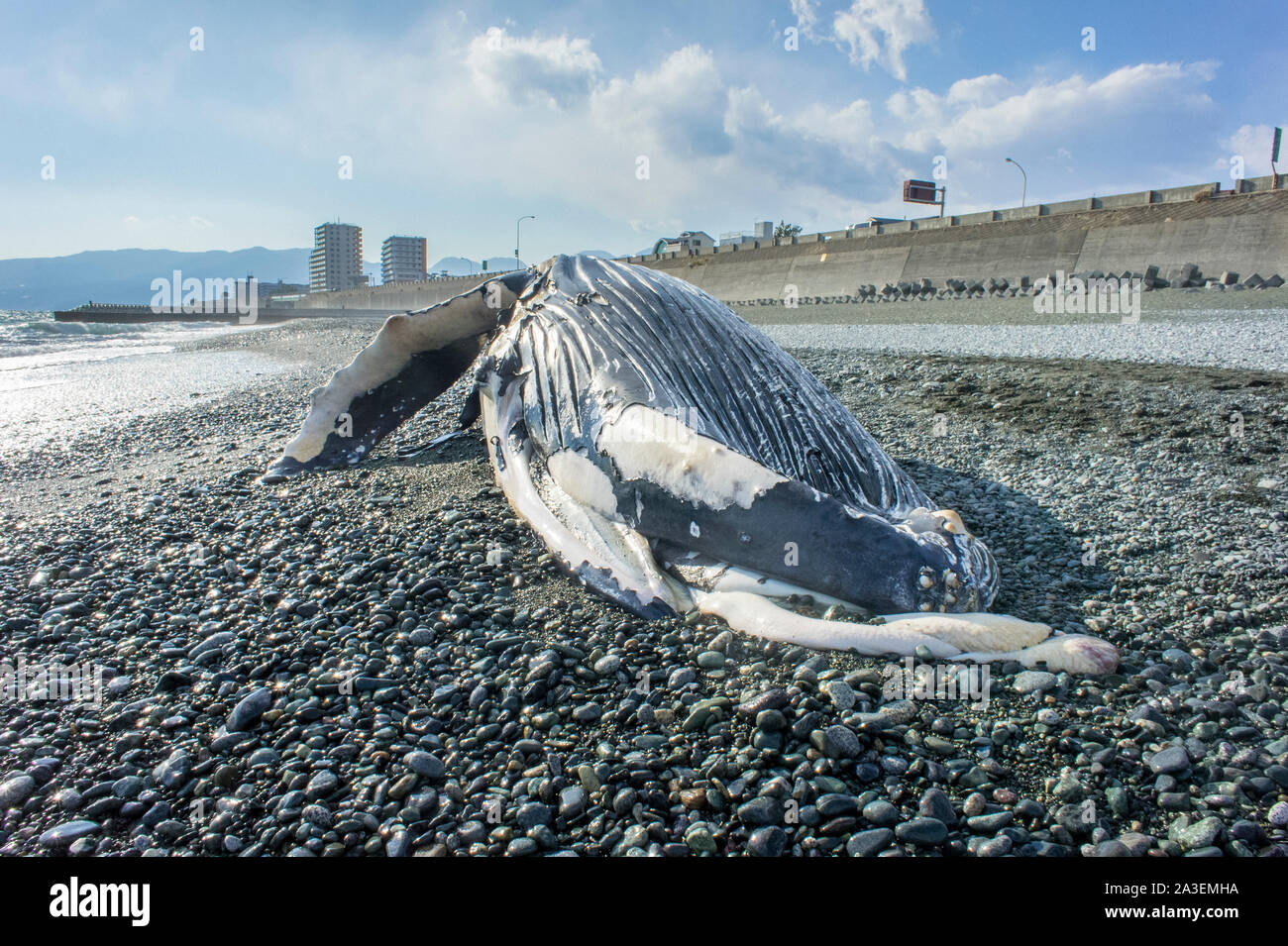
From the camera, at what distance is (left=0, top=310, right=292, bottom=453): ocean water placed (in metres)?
10.8

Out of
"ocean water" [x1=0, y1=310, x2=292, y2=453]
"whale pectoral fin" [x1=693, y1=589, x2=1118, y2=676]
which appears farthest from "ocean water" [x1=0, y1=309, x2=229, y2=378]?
"whale pectoral fin" [x1=693, y1=589, x2=1118, y2=676]

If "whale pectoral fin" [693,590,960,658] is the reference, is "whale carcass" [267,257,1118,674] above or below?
above

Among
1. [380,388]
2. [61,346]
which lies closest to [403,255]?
[61,346]

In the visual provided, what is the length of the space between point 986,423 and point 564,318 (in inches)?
182

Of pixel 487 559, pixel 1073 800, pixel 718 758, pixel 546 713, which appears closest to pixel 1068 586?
pixel 1073 800

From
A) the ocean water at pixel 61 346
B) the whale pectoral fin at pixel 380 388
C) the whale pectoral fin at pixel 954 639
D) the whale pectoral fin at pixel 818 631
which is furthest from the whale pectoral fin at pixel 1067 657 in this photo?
the ocean water at pixel 61 346

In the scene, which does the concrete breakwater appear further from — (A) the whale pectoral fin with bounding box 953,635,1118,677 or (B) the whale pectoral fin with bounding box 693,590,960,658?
(B) the whale pectoral fin with bounding box 693,590,960,658

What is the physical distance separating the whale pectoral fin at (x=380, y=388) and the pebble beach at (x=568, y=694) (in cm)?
44

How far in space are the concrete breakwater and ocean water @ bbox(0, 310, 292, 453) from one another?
20.5m

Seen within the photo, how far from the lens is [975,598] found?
11.6 feet

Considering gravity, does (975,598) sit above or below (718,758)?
above

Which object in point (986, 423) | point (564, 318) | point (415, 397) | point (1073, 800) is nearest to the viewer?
point (1073, 800)
